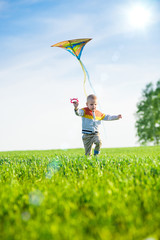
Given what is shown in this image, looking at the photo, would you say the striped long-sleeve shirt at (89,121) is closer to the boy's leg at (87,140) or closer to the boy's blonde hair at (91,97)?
the boy's leg at (87,140)

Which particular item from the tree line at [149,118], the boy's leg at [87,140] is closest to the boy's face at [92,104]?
the boy's leg at [87,140]

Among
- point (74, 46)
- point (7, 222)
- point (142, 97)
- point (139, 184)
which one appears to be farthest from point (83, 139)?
point (142, 97)

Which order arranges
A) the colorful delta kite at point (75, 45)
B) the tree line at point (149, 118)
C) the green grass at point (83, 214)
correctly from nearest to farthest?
the green grass at point (83, 214) < the colorful delta kite at point (75, 45) < the tree line at point (149, 118)

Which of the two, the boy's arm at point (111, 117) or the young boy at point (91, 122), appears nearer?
the young boy at point (91, 122)

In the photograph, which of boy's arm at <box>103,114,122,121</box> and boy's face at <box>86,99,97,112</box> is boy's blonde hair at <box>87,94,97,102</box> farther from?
boy's arm at <box>103,114,122,121</box>

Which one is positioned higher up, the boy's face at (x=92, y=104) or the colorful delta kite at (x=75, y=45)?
the colorful delta kite at (x=75, y=45)

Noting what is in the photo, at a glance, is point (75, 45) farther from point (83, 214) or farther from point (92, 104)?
point (83, 214)

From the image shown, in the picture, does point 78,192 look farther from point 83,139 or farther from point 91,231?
point 83,139

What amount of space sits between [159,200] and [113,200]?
0.59 metres

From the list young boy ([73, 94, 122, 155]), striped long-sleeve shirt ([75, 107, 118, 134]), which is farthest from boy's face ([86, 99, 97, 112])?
striped long-sleeve shirt ([75, 107, 118, 134])

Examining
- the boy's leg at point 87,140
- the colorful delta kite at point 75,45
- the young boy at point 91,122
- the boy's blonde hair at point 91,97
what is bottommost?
the boy's leg at point 87,140

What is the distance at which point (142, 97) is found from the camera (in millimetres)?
32688

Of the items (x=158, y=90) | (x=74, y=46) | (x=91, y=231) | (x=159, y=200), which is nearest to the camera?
(x=91, y=231)

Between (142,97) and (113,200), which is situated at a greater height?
(142,97)
